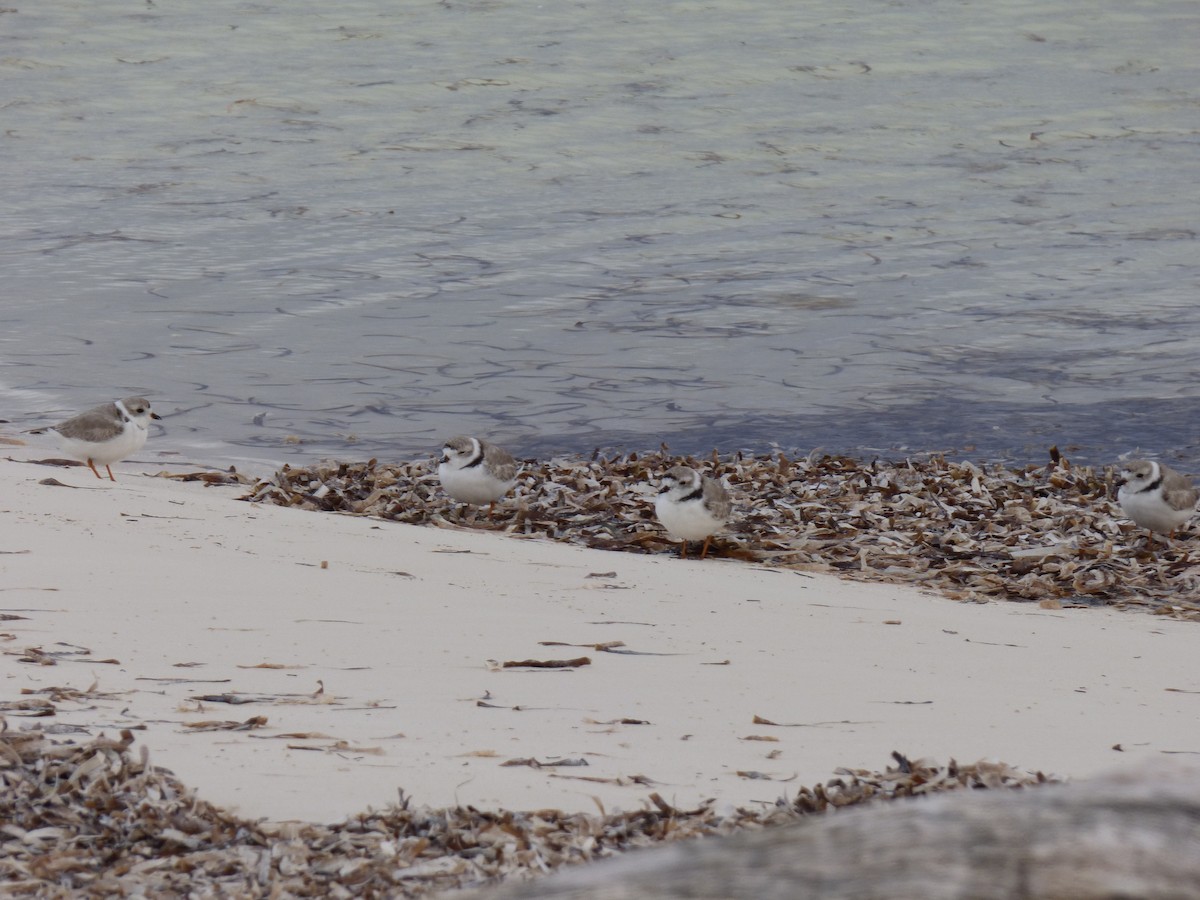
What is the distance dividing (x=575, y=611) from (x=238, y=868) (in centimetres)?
312

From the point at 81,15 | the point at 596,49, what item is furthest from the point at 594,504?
the point at 81,15

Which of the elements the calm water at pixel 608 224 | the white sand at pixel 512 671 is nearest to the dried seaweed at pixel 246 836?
the white sand at pixel 512 671

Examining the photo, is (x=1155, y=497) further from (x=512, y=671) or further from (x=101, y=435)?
(x=101, y=435)

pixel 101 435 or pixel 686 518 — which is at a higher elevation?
pixel 101 435

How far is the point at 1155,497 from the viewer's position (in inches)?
348

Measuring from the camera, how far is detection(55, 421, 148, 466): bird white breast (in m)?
9.18

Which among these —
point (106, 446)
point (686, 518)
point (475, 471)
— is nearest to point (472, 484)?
point (475, 471)

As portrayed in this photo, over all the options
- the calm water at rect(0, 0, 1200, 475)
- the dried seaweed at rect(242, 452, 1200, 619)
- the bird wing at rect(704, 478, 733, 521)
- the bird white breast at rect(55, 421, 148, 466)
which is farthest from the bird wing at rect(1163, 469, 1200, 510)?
the bird white breast at rect(55, 421, 148, 466)

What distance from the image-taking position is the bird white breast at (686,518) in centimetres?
843

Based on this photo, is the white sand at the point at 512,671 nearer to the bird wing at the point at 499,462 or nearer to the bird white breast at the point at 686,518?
the bird white breast at the point at 686,518

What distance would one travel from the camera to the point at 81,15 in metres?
31.1

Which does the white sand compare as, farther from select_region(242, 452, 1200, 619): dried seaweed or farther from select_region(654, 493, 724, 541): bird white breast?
select_region(242, 452, 1200, 619): dried seaweed

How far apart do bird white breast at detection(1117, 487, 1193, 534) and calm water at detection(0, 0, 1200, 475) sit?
201cm

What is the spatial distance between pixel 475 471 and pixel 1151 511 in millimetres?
A: 3762
